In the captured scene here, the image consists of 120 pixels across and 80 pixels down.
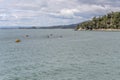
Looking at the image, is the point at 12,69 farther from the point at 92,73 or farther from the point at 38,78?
the point at 92,73

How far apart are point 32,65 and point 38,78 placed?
35.9 ft

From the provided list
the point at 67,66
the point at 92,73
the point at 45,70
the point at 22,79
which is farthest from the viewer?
the point at 67,66

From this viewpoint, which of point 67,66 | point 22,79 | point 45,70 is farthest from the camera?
point 67,66

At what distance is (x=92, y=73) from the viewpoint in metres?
38.1

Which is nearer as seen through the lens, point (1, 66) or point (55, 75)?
point (55, 75)

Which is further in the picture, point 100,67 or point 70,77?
point 100,67

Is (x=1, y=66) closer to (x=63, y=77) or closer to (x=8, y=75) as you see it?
(x=8, y=75)

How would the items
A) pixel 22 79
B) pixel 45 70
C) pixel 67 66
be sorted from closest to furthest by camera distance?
A: pixel 22 79 < pixel 45 70 < pixel 67 66

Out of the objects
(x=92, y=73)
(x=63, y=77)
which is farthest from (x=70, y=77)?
(x=92, y=73)

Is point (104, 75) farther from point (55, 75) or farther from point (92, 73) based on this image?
point (55, 75)

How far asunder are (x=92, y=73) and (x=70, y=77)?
166 inches

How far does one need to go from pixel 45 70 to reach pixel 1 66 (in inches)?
400

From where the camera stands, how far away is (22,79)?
3544 centimetres

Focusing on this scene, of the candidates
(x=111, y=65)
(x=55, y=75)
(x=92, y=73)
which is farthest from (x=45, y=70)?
(x=111, y=65)
